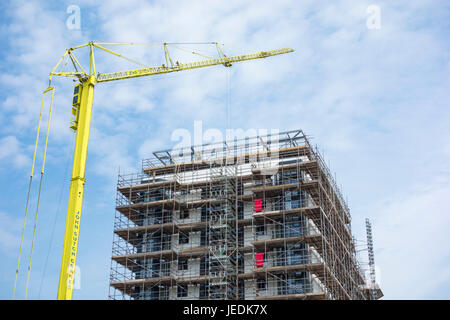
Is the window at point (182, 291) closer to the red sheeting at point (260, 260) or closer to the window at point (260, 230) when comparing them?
the red sheeting at point (260, 260)

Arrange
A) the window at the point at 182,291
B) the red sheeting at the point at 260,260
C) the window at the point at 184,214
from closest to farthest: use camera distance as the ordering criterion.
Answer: the red sheeting at the point at 260,260 < the window at the point at 182,291 < the window at the point at 184,214

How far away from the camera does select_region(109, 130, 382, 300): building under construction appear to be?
190ft

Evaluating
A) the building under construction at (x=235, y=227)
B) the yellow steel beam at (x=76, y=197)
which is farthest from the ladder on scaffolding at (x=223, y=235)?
the yellow steel beam at (x=76, y=197)

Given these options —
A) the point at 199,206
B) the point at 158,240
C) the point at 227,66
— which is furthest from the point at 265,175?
the point at 227,66

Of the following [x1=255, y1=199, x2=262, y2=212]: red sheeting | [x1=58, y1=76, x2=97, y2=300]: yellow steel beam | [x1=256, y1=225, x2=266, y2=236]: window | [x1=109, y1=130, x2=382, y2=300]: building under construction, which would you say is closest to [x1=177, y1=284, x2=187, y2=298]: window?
[x1=109, y1=130, x2=382, y2=300]: building under construction

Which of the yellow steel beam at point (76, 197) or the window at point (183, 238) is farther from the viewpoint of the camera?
the window at point (183, 238)

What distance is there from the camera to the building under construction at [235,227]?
57844mm

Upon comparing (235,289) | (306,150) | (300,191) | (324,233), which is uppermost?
(306,150)

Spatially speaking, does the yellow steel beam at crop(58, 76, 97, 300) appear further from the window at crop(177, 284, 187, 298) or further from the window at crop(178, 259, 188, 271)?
the window at crop(177, 284, 187, 298)

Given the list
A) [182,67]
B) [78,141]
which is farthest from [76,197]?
[182,67]
